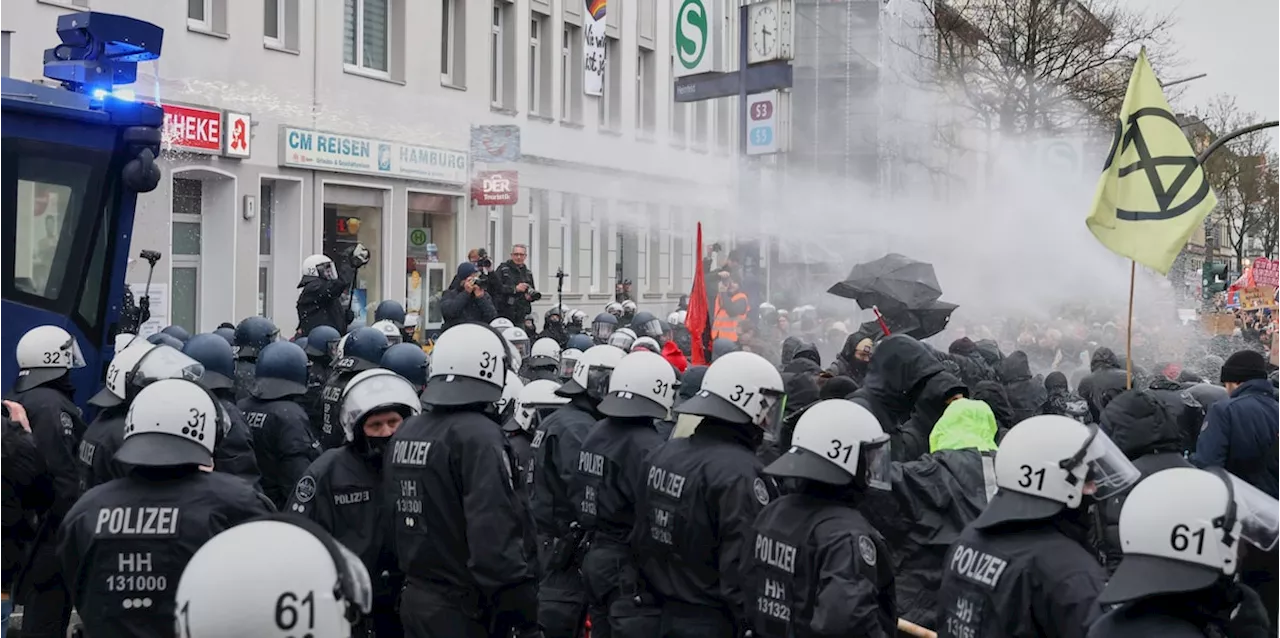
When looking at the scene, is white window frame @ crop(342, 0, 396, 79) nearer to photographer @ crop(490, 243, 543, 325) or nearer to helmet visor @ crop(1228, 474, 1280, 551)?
photographer @ crop(490, 243, 543, 325)

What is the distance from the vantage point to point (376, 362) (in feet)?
28.7

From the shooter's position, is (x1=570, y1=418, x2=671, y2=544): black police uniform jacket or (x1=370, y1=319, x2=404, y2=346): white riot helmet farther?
(x1=370, y1=319, x2=404, y2=346): white riot helmet

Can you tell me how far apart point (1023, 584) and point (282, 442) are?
4697 mm

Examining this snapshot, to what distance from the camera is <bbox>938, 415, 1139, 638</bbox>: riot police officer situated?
4031mm

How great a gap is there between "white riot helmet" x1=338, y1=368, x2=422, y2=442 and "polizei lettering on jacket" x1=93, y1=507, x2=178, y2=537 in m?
1.49

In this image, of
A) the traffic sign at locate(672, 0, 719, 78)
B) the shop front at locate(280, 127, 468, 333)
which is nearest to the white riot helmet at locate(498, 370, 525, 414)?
the shop front at locate(280, 127, 468, 333)

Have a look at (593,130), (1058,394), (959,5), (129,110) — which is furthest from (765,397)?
(959,5)

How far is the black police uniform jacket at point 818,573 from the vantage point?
4.53 meters

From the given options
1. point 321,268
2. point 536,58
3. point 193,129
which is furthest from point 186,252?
point 536,58

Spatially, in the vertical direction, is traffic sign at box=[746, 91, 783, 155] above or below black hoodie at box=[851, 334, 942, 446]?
above

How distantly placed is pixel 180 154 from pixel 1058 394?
1201 centimetres

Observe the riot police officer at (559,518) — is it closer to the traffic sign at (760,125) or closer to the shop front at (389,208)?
the traffic sign at (760,125)

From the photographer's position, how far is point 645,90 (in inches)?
1236

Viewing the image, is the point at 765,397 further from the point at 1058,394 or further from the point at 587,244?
the point at 587,244
